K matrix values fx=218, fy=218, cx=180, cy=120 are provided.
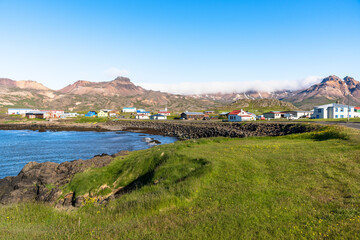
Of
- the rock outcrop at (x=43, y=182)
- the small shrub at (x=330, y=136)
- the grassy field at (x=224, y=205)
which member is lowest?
the rock outcrop at (x=43, y=182)

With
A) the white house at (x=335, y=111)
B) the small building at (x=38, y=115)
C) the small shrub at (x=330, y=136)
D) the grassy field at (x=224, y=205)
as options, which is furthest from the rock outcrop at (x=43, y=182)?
the small building at (x=38, y=115)

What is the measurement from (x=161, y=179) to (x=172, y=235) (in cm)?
914

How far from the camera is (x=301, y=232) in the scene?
32.7 feet

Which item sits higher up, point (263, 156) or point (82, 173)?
point (263, 156)

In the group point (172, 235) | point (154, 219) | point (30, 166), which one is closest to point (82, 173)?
point (30, 166)

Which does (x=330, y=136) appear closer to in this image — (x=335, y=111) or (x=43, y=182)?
(x=43, y=182)

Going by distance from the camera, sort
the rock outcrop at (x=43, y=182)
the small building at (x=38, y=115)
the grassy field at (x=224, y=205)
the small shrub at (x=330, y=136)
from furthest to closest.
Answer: the small building at (x=38, y=115) → the small shrub at (x=330, y=136) → the rock outcrop at (x=43, y=182) → the grassy field at (x=224, y=205)

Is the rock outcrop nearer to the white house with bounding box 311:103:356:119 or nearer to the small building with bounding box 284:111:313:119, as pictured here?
the white house with bounding box 311:103:356:119

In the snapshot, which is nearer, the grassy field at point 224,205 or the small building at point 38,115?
the grassy field at point 224,205

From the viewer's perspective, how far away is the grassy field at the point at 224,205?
33.6ft

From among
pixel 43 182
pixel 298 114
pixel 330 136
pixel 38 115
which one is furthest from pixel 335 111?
pixel 38 115

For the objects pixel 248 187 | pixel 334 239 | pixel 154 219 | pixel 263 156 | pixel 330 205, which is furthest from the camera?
pixel 263 156

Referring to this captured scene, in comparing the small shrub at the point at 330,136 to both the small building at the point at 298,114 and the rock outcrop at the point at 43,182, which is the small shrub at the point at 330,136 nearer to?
the rock outcrop at the point at 43,182

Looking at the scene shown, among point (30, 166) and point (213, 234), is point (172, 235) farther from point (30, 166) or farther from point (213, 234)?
point (30, 166)
